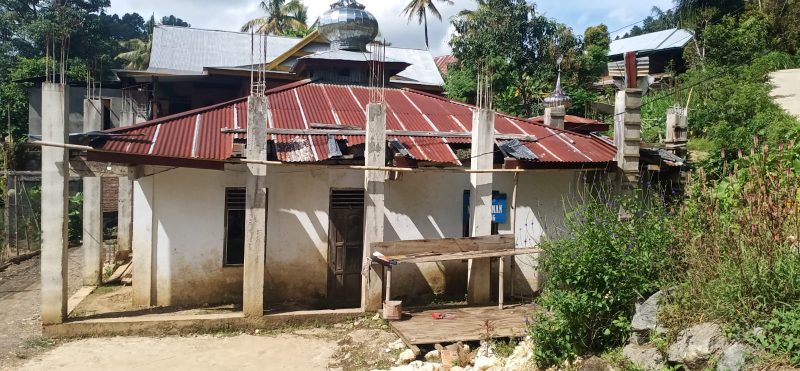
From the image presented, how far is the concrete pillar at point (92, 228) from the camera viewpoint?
1193 centimetres

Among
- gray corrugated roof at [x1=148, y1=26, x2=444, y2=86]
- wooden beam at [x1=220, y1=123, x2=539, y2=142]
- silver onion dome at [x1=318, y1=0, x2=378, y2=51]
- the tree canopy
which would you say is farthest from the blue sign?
the tree canopy

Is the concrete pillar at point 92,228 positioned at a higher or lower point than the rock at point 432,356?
higher

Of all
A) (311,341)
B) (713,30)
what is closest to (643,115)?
(713,30)

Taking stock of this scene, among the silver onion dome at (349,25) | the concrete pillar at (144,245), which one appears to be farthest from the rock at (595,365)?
the silver onion dome at (349,25)

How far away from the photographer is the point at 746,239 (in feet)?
17.4

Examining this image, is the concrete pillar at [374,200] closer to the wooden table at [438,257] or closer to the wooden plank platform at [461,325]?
the wooden table at [438,257]

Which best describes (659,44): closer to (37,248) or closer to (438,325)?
(438,325)

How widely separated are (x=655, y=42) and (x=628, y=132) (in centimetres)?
2287

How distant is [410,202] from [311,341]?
3318 millimetres

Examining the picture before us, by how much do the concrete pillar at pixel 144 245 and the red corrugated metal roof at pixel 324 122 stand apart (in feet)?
3.24

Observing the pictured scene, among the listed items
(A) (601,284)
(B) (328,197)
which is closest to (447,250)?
(B) (328,197)

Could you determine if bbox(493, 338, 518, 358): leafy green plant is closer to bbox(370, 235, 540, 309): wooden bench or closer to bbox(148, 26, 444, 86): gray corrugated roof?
bbox(370, 235, 540, 309): wooden bench

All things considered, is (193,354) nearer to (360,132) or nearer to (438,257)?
(438,257)

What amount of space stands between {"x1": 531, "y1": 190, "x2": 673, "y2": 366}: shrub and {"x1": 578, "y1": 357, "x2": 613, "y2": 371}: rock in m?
0.34
